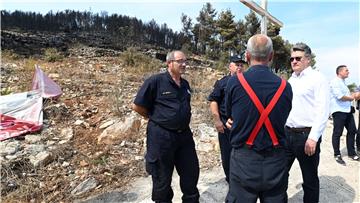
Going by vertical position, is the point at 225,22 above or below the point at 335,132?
above

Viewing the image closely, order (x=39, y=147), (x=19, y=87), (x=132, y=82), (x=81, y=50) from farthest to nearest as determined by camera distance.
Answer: (x=81, y=50) < (x=132, y=82) < (x=19, y=87) < (x=39, y=147)

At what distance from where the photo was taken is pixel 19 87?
812 cm

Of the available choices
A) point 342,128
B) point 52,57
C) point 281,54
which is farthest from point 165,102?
point 281,54

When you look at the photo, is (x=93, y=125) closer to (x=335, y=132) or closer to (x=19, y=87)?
(x=19, y=87)

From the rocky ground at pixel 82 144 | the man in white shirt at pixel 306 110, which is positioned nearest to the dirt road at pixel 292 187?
the rocky ground at pixel 82 144

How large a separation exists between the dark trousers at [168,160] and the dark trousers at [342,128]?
120 inches

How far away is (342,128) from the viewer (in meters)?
5.49

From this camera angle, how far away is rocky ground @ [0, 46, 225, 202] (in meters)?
4.46

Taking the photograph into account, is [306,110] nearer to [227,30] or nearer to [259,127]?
[259,127]

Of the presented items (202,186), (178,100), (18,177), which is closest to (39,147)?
(18,177)

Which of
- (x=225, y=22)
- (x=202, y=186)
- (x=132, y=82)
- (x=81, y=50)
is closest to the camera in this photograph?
(x=202, y=186)

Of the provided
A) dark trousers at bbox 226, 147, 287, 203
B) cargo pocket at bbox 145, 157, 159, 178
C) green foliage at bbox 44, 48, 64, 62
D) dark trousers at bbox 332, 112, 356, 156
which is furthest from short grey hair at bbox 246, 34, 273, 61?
green foliage at bbox 44, 48, 64, 62

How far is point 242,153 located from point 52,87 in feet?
19.0

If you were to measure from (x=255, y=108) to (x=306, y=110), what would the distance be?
46.7 inches
